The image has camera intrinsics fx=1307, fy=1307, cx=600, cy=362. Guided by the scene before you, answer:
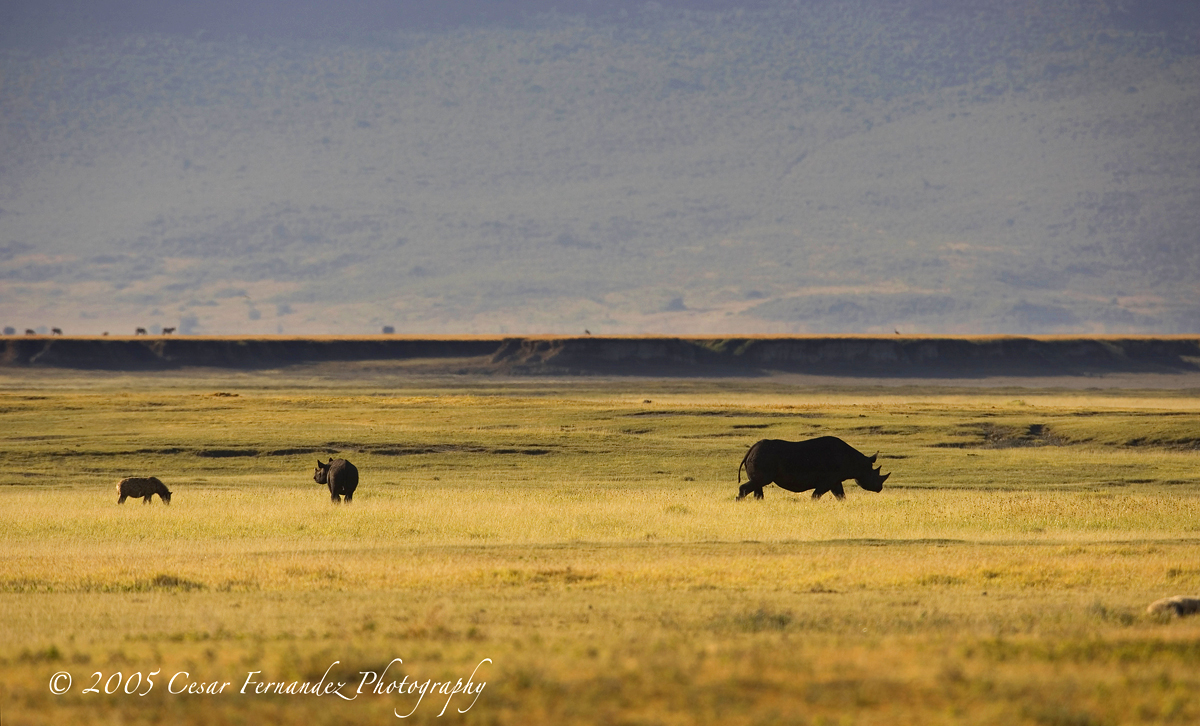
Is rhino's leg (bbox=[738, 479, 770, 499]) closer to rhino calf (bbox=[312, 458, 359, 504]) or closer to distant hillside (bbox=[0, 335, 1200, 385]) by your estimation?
rhino calf (bbox=[312, 458, 359, 504])

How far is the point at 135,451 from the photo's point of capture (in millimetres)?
43344

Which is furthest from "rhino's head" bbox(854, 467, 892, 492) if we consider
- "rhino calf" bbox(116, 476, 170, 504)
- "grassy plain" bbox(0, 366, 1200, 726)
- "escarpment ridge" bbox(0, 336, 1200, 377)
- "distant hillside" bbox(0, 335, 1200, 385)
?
"escarpment ridge" bbox(0, 336, 1200, 377)

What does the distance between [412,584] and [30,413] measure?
44308 millimetres

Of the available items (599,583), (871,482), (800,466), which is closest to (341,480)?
(800,466)

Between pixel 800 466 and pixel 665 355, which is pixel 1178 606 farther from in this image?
pixel 665 355

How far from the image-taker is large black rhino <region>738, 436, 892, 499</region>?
29.7 m

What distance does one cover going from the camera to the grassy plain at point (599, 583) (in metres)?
10.8

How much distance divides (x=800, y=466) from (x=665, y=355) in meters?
92.7

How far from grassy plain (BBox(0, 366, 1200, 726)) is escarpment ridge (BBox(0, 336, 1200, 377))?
235 feet

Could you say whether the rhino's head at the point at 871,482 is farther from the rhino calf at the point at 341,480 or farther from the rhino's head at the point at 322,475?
the rhino's head at the point at 322,475

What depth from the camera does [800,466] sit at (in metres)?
29.8

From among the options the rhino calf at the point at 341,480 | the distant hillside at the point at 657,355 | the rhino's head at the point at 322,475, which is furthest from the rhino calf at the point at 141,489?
the distant hillside at the point at 657,355

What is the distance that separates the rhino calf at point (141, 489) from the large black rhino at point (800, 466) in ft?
43.9

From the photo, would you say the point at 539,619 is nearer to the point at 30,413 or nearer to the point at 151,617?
the point at 151,617
